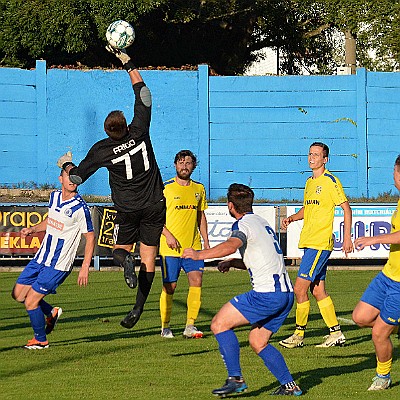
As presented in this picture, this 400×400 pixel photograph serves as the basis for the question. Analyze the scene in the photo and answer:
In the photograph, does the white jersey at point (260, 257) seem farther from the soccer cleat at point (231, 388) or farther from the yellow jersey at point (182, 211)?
the yellow jersey at point (182, 211)

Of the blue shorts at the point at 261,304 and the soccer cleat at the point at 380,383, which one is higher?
the blue shorts at the point at 261,304

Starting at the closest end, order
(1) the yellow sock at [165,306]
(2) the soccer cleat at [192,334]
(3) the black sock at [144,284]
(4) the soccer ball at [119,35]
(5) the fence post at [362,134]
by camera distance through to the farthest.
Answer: (4) the soccer ball at [119,35]
(3) the black sock at [144,284]
(2) the soccer cleat at [192,334]
(1) the yellow sock at [165,306]
(5) the fence post at [362,134]

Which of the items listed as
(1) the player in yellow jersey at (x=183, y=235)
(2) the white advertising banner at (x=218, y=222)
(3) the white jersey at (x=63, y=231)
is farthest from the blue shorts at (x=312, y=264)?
(2) the white advertising banner at (x=218, y=222)

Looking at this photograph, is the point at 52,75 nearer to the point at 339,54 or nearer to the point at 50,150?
the point at 50,150

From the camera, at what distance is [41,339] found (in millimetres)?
11031

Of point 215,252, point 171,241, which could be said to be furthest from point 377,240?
point 171,241

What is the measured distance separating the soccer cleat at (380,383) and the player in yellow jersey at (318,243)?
8.73ft

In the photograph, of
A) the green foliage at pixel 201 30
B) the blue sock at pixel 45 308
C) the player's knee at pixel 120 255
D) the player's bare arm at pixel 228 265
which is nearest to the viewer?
the player's bare arm at pixel 228 265

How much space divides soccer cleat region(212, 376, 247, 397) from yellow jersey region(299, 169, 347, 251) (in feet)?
12.3

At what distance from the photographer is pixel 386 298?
867 centimetres

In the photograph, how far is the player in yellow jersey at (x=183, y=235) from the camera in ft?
39.6

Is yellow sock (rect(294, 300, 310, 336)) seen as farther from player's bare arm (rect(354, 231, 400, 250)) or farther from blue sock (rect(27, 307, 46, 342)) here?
player's bare arm (rect(354, 231, 400, 250))

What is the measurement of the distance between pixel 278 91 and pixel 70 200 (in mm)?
17307

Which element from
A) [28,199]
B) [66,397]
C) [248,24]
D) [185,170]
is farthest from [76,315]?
[248,24]
